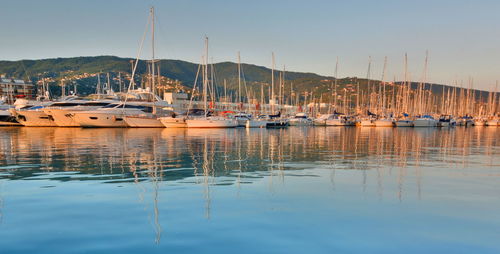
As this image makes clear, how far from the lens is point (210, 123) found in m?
53.8

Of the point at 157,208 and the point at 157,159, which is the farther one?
the point at 157,159

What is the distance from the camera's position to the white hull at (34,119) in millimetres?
54906

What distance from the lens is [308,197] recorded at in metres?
9.66

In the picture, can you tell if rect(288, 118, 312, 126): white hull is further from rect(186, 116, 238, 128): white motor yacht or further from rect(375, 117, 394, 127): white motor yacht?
rect(186, 116, 238, 128): white motor yacht

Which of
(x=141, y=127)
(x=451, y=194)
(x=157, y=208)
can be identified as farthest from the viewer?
(x=141, y=127)

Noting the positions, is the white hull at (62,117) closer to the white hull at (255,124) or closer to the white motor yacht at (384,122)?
the white hull at (255,124)

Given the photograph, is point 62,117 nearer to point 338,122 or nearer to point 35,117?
point 35,117

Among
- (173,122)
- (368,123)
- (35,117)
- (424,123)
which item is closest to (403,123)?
(424,123)

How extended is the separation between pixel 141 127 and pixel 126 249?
50.3 m

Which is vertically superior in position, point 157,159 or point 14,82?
point 14,82

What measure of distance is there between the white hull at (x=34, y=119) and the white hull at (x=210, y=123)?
21462 millimetres

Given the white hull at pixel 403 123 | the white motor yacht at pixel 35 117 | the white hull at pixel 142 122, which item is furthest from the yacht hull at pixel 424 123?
the white motor yacht at pixel 35 117

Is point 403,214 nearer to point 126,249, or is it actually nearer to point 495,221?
point 495,221

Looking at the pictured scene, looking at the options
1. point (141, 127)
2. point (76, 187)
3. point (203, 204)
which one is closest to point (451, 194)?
point (203, 204)
